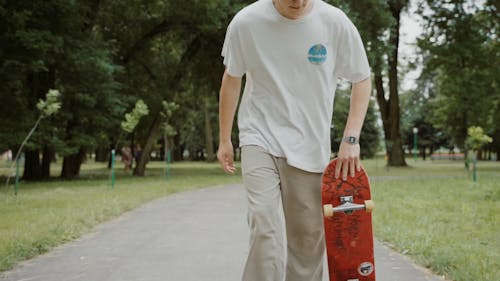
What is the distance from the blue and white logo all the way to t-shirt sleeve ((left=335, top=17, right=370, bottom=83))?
158 millimetres

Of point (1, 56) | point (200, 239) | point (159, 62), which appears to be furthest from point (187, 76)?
point (200, 239)

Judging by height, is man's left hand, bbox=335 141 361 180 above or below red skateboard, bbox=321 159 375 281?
above

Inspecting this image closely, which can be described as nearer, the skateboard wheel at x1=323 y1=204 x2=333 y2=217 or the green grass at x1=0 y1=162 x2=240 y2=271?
the skateboard wheel at x1=323 y1=204 x2=333 y2=217

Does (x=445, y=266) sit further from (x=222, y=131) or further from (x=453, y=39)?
(x=453, y=39)

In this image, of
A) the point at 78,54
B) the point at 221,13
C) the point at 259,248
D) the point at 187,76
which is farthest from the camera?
the point at 187,76

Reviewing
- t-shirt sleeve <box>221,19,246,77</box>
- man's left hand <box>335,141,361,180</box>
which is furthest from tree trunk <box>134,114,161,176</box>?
man's left hand <box>335,141,361,180</box>

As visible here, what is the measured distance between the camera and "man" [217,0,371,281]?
3.09 m

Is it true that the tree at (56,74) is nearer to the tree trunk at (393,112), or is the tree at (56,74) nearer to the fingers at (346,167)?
the fingers at (346,167)

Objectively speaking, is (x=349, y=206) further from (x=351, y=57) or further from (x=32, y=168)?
(x=32, y=168)

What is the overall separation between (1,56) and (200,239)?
39.0 ft

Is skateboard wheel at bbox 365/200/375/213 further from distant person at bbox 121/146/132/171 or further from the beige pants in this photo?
distant person at bbox 121/146/132/171

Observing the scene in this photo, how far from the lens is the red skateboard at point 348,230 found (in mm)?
3182

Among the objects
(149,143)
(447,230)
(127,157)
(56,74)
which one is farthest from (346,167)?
(127,157)

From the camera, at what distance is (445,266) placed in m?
5.04
